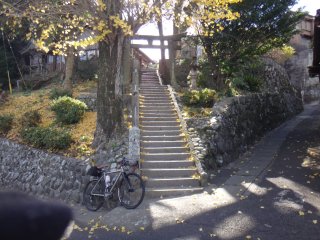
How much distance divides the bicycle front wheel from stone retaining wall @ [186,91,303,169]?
9.57ft

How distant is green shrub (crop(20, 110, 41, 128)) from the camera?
656 inches

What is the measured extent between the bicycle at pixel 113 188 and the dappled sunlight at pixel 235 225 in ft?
8.49

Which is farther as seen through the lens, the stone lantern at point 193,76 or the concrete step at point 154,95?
the stone lantern at point 193,76

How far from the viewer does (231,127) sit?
50.4 ft

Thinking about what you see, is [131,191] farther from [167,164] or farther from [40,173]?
[40,173]

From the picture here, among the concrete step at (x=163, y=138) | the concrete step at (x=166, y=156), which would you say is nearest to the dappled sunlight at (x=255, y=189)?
the concrete step at (x=166, y=156)

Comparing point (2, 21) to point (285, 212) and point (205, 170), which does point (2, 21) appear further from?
point (285, 212)

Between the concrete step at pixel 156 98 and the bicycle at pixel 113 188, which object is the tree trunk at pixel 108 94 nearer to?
the bicycle at pixel 113 188

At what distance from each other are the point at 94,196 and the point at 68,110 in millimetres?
6643

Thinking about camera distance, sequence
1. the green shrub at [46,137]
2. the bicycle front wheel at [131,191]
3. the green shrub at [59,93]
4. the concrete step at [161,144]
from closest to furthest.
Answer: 1. the bicycle front wheel at [131,191]
2. the concrete step at [161,144]
3. the green shrub at [46,137]
4. the green shrub at [59,93]

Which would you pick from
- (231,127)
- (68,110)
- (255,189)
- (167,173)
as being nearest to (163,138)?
(167,173)

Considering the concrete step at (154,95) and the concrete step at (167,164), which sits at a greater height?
the concrete step at (154,95)

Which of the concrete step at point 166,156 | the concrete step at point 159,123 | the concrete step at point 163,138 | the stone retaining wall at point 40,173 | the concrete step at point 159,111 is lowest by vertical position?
the stone retaining wall at point 40,173

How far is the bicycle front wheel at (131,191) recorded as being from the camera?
9836 millimetres
